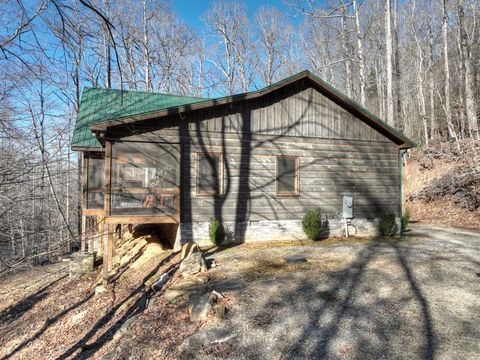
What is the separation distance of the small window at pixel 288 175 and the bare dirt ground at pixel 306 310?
1.96 metres

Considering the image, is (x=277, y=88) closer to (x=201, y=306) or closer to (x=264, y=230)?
(x=264, y=230)

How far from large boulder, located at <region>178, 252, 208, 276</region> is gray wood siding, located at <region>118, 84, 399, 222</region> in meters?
2.14

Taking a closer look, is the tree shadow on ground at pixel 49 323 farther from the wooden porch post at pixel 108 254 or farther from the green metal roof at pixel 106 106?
the green metal roof at pixel 106 106

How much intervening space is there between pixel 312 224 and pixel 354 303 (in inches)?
201

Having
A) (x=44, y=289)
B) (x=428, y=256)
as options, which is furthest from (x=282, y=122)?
(x=44, y=289)

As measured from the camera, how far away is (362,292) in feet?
20.1

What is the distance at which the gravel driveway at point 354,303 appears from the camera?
14.5ft

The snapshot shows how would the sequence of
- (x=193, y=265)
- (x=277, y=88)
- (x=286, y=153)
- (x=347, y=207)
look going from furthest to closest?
(x=347, y=207)
(x=286, y=153)
(x=277, y=88)
(x=193, y=265)

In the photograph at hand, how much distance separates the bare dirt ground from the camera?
14.8 ft

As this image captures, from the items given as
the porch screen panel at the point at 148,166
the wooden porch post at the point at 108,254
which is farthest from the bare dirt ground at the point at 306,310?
the porch screen panel at the point at 148,166

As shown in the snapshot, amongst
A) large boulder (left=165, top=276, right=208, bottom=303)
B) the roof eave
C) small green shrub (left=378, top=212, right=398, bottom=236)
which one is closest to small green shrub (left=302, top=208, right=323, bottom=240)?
small green shrub (left=378, top=212, right=398, bottom=236)

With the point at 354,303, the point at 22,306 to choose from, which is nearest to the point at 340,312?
the point at 354,303

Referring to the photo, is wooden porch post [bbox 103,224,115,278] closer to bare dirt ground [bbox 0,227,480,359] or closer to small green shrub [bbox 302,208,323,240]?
bare dirt ground [bbox 0,227,480,359]

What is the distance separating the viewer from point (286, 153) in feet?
36.0
